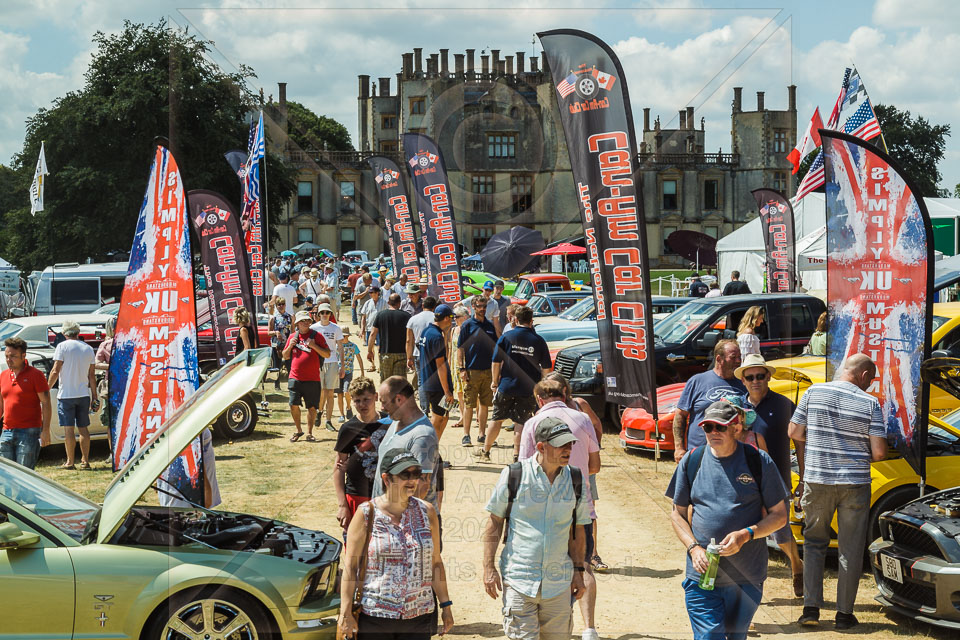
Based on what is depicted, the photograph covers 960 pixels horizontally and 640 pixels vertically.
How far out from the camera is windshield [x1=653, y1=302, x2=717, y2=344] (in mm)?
14070

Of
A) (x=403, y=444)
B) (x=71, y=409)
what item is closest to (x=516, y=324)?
(x=403, y=444)

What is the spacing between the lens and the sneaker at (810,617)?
250 inches

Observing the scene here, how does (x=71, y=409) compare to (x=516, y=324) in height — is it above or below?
below

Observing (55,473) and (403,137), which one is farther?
(403,137)

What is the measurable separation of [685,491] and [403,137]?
381 inches

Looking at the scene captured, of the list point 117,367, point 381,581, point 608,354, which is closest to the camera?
point 381,581

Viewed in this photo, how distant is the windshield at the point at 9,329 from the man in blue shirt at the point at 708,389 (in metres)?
12.4

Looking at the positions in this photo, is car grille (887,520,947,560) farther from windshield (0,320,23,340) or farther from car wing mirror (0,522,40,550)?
windshield (0,320,23,340)

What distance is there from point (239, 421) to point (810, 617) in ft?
31.9

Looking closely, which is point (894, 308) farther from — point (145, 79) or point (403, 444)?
point (145, 79)

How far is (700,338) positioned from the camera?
13.9 m

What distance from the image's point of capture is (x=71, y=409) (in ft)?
38.4

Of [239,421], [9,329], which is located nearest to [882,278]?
[239,421]

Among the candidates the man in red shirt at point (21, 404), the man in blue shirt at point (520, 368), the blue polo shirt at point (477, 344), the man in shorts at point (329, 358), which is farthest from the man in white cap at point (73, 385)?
the man in blue shirt at point (520, 368)
